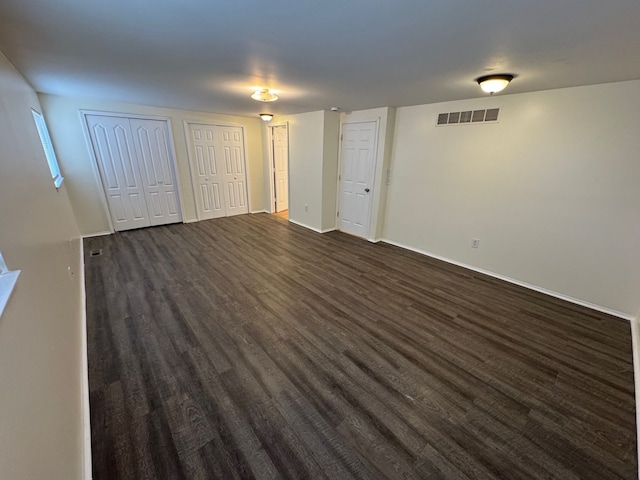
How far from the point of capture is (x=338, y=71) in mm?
2305

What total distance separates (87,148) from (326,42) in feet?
15.7

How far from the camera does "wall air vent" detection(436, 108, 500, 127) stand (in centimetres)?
320

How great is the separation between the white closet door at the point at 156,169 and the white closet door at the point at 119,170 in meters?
0.10

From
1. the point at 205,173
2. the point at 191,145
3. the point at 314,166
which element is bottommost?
the point at 205,173

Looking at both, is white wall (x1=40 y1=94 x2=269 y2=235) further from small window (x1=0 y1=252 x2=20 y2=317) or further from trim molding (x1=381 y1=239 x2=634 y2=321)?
trim molding (x1=381 y1=239 x2=634 y2=321)

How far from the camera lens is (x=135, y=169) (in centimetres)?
486

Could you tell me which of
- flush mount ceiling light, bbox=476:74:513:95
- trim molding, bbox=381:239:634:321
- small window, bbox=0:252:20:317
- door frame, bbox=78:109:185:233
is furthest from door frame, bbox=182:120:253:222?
small window, bbox=0:252:20:317

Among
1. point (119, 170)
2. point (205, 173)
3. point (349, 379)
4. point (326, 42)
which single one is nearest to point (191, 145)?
point (205, 173)

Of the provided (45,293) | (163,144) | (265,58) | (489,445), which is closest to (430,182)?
(265,58)

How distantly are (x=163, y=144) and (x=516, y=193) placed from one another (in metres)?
5.98

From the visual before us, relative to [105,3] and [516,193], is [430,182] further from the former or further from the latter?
[105,3]

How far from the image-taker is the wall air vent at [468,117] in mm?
3204

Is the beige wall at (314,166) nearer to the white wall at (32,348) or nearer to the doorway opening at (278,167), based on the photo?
the doorway opening at (278,167)

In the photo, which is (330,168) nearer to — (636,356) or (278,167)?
(278,167)
